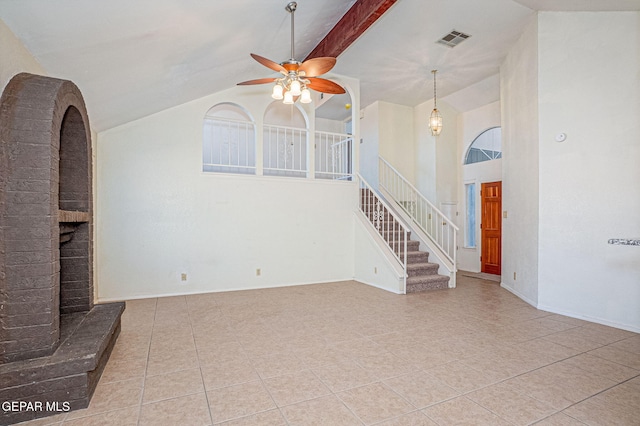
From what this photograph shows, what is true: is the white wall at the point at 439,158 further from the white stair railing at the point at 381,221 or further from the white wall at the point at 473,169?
the white stair railing at the point at 381,221

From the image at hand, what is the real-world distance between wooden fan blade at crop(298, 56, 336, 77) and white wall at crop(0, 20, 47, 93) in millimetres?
2310

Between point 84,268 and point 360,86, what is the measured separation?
5887 millimetres

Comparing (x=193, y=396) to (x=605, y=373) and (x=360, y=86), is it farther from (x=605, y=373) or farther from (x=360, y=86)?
(x=360, y=86)

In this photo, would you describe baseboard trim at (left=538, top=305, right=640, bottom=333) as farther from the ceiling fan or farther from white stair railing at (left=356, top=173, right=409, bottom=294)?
the ceiling fan

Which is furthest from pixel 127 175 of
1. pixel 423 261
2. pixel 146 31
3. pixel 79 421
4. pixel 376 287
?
pixel 423 261

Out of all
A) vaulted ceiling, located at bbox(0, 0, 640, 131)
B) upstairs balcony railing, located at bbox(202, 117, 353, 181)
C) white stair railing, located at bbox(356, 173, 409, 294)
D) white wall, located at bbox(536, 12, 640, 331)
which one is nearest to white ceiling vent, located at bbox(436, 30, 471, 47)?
vaulted ceiling, located at bbox(0, 0, 640, 131)

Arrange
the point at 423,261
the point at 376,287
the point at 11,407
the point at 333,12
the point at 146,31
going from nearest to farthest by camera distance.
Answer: the point at 11,407, the point at 146,31, the point at 333,12, the point at 376,287, the point at 423,261

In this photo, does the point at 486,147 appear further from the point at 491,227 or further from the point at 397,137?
the point at 397,137

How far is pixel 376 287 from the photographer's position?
5605 mm

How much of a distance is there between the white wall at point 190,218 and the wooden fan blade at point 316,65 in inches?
94.5

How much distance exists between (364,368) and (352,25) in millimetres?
3854

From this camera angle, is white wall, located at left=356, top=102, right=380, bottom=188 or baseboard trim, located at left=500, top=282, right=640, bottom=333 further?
white wall, located at left=356, top=102, right=380, bottom=188

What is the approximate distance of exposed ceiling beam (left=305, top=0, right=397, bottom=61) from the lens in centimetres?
362

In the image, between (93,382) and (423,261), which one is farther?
(423,261)
